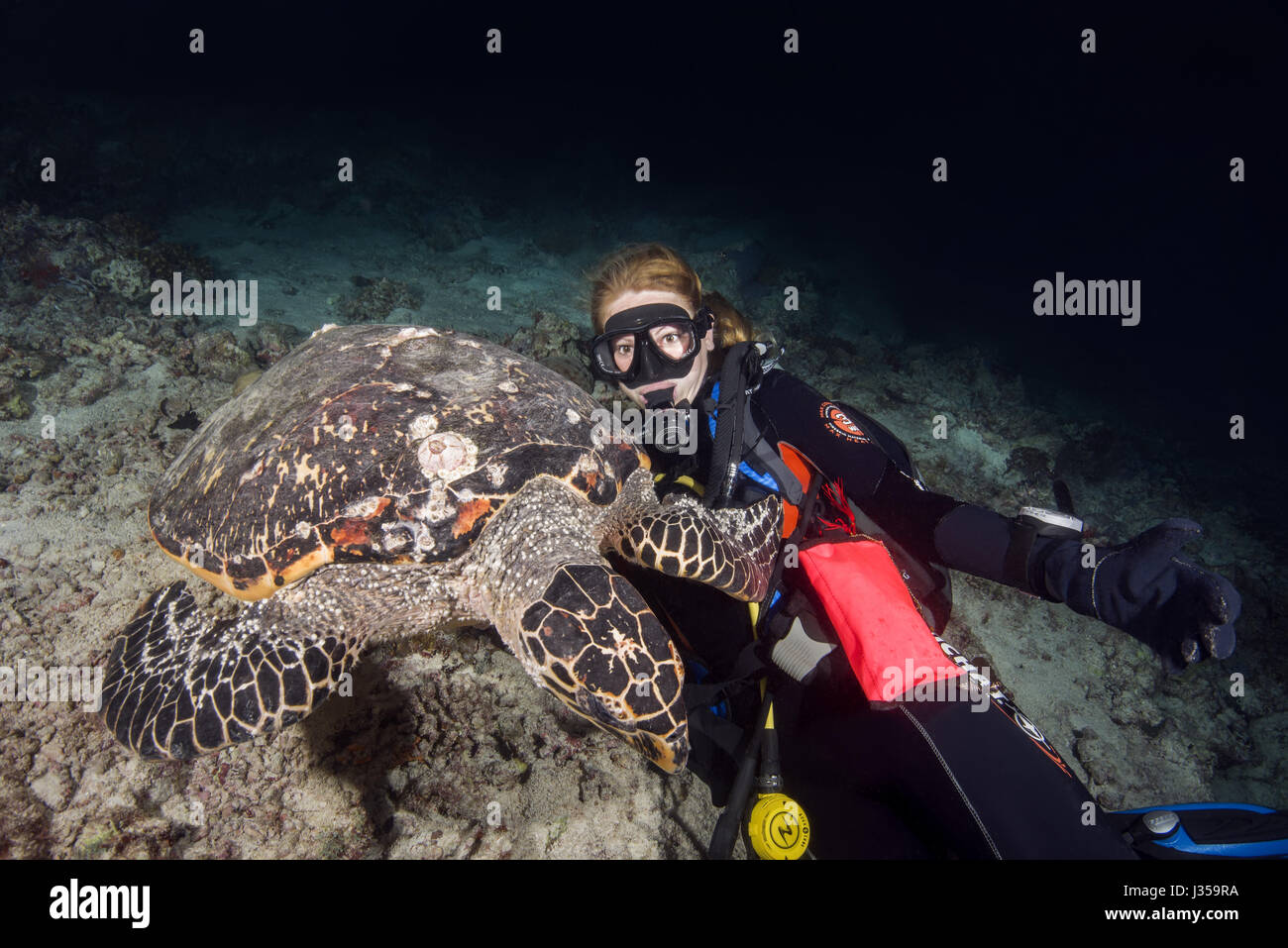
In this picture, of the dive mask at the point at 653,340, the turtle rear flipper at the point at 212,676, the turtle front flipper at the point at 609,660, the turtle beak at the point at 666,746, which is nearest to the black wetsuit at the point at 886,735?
the dive mask at the point at 653,340

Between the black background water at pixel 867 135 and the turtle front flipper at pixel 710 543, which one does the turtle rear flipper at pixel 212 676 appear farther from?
the black background water at pixel 867 135

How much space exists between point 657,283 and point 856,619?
268 centimetres

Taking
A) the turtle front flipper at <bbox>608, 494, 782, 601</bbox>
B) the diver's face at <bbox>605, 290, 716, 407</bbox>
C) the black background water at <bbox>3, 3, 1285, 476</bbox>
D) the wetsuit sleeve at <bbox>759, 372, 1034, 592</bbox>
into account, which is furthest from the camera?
the black background water at <bbox>3, 3, 1285, 476</bbox>

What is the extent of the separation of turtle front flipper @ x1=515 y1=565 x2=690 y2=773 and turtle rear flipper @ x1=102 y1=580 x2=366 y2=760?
1.10 metres

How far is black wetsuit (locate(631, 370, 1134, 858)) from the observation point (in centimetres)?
223

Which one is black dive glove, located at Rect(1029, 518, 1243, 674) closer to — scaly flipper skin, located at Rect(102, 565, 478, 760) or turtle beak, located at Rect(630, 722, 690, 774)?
turtle beak, located at Rect(630, 722, 690, 774)

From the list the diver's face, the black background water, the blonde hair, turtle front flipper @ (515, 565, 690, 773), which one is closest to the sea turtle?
turtle front flipper @ (515, 565, 690, 773)

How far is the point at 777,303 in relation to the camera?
1430 cm

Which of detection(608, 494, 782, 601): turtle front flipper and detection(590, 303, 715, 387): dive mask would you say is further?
detection(590, 303, 715, 387): dive mask

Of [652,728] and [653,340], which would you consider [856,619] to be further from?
[653,340]

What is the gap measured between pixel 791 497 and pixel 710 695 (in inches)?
55.4

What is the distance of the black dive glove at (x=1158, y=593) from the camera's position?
5.94 feet
